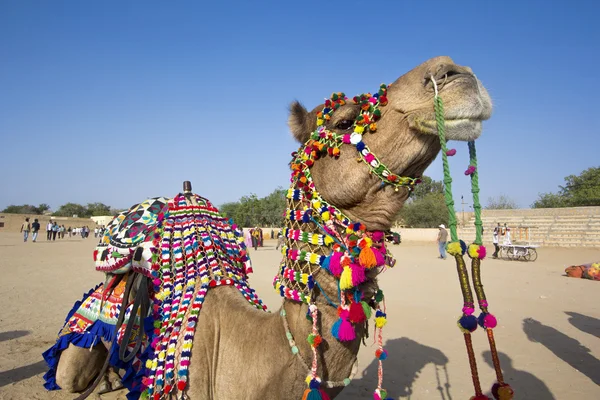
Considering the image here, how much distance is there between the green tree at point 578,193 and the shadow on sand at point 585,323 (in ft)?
162

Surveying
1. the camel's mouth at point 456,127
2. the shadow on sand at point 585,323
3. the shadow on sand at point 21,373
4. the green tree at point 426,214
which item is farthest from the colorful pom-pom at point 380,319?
the green tree at point 426,214

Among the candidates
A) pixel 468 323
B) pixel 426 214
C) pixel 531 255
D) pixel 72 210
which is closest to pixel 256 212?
pixel 426 214

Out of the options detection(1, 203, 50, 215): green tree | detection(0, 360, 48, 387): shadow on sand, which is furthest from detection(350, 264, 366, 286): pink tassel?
detection(1, 203, 50, 215): green tree

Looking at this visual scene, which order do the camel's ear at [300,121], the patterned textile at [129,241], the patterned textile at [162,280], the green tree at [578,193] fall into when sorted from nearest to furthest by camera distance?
the camel's ear at [300,121], the patterned textile at [162,280], the patterned textile at [129,241], the green tree at [578,193]

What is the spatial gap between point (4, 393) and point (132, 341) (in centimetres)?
272

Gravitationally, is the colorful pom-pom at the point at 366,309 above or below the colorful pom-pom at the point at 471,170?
below

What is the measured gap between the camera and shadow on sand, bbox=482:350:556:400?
5.01 meters

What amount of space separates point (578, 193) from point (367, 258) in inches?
2524

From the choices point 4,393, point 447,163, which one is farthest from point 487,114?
point 4,393

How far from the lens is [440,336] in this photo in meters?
7.51

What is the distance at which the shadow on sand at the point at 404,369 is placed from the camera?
5.21 metres

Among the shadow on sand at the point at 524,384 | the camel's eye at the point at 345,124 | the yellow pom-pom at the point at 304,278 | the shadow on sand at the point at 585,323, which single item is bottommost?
the shadow on sand at the point at 524,384

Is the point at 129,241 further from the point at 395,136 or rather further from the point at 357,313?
the point at 395,136

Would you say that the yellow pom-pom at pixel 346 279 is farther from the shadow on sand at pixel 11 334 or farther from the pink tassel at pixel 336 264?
the shadow on sand at pixel 11 334
